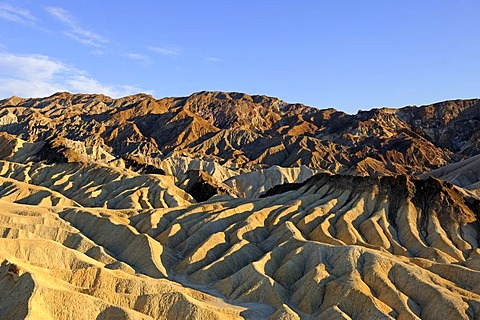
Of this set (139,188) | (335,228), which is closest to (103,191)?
(139,188)

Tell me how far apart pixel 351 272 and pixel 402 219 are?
94.3 ft

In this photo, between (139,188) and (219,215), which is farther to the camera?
(139,188)

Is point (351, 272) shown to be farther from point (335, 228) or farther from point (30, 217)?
point (30, 217)

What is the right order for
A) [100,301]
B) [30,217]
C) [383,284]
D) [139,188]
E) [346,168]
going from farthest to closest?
1. [346,168]
2. [139,188]
3. [30,217]
4. [383,284]
5. [100,301]

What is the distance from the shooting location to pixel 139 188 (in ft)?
371

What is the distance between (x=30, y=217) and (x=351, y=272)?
142 feet

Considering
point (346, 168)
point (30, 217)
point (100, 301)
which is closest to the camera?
point (100, 301)

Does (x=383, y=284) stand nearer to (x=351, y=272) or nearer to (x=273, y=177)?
(x=351, y=272)

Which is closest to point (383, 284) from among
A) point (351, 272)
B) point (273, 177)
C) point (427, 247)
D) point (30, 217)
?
point (351, 272)

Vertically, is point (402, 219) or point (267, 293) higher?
point (402, 219)

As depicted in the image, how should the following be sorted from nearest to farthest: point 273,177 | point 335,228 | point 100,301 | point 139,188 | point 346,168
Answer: point 100,301, point 335,228, point 139,188, point 273,177, point 346,168

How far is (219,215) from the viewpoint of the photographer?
76.8 m

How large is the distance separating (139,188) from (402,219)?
57.7m

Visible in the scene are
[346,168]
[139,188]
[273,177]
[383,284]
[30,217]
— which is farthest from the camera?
[346,168]
